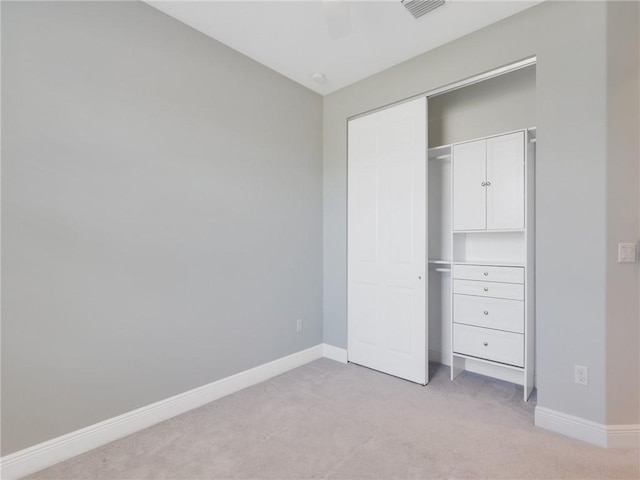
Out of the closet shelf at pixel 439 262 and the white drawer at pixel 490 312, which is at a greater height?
the closet shelf at pixel 439 262

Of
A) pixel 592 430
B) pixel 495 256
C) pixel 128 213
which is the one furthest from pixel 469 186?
pixel 128 213

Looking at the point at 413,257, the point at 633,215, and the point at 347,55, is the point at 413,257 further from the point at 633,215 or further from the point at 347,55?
the point at 347,55

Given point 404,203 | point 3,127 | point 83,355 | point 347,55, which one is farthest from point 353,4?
point 83,355

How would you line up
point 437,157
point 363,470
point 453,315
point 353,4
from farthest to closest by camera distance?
1. point 437,157
2. point 453,315
3. point 353,4
4. point 363,470

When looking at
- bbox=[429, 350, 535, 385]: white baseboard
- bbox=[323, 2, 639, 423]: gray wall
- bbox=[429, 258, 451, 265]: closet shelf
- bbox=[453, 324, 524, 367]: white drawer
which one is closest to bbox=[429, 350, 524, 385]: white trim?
bbox=[429, 350, 535, 385]: white baseboard

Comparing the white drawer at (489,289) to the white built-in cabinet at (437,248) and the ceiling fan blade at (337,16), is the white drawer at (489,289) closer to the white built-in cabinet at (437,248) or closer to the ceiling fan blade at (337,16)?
the white built-in cabinet at (437,248)

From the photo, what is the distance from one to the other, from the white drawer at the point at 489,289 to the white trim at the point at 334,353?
1.31m

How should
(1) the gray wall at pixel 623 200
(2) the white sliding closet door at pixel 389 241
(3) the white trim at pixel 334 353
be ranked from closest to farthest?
(1) the gray wall at pixel 623 200 → (2) the white sliding closet door at pixel 389 241 → (3) the white trim at pixel 334 353

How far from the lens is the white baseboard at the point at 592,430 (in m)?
1.89

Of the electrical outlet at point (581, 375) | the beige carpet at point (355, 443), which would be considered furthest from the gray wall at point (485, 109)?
the beige carpet at point (355, 443)

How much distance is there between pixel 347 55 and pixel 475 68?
3.43ft

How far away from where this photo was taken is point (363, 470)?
5.65 ft

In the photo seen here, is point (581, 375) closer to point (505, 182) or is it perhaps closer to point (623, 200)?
point (623, 200)

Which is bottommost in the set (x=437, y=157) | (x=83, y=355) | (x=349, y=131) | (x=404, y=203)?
(x=83, y=355)
